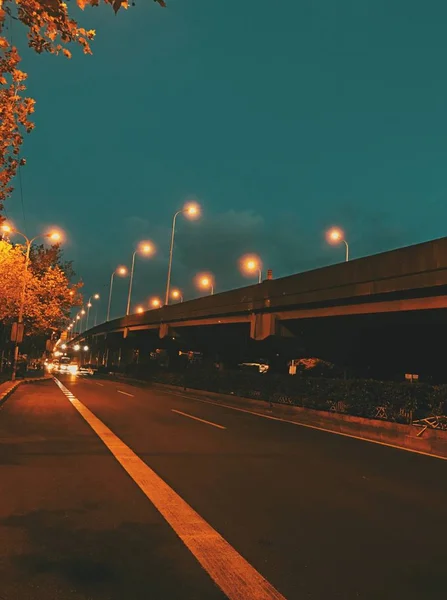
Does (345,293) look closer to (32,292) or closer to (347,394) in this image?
(347,394)

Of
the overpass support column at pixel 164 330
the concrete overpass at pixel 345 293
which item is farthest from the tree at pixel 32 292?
the concrete overpass at pixel 345 293

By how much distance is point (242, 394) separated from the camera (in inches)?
1161

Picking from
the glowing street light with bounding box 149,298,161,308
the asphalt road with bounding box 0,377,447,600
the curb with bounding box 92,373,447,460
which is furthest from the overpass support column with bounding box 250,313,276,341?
the glowing street light with bounding box 149,298,161,308

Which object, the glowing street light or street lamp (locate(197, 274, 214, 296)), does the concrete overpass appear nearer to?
street lamp (locate(197, 274, 214, 296))

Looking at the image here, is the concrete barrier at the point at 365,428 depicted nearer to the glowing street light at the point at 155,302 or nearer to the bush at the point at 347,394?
the bush at the point at 347,394

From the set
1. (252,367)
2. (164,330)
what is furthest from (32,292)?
(252,367)

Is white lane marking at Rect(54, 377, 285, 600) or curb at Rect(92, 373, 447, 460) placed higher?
curb at Rect(92, 373, 447, 460)

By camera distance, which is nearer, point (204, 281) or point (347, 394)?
point (347, 394)

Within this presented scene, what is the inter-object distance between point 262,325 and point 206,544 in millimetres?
21476

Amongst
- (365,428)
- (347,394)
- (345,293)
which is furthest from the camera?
(347,394)

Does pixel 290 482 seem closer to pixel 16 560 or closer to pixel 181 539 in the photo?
pixel 181 539

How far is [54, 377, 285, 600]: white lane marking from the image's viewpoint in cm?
425

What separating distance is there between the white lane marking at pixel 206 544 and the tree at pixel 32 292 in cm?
2584

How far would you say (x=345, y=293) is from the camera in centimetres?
1972
